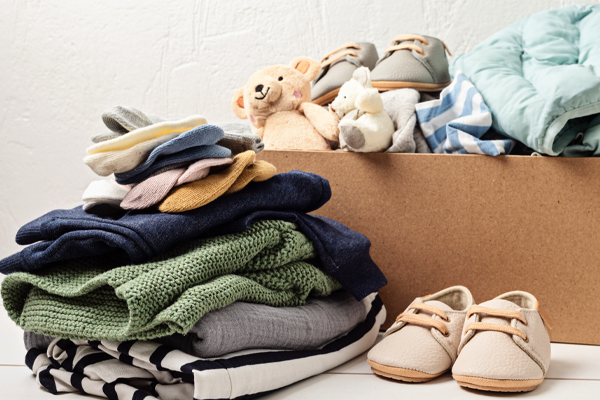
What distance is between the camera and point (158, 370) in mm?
544

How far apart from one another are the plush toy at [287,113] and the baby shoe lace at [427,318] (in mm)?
360

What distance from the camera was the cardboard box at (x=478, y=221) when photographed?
0.81 m

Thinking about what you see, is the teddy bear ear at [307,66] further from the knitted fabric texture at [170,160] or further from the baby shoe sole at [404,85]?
the knitted fabric texture at [170,160]

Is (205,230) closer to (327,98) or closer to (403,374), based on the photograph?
(403,374)

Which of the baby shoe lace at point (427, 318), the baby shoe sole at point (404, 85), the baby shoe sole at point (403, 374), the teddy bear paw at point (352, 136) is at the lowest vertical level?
the baby shoe sole at point (403, 374)

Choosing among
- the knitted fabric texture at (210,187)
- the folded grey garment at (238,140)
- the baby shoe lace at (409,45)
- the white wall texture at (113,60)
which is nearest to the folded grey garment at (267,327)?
the knitted fabric texture at (210,187)

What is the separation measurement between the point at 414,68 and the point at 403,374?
23.2 inches

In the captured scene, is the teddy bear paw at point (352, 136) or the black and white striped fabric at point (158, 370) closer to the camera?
the black and white striped fabric at point (158, 370)

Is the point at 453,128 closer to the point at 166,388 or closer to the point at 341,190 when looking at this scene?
the point at 341,190

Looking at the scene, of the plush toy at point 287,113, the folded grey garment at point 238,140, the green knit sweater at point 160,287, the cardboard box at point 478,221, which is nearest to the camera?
the green knit sweater at point 160,287

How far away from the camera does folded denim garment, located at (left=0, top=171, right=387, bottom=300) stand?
546 millimetres

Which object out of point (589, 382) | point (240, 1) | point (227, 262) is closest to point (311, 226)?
point (227, 262)

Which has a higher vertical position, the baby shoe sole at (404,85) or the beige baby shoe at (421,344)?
the baby shoe sole at (404,85)

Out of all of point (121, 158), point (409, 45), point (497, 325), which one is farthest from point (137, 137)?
point (409, 45)
